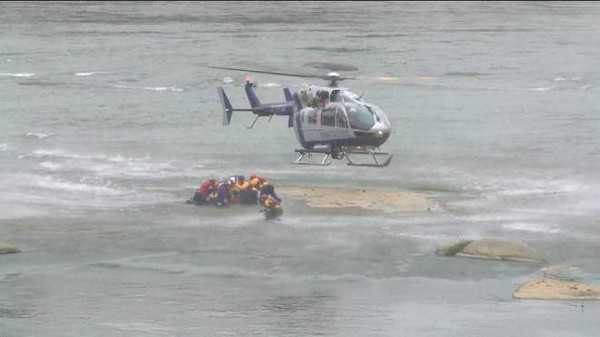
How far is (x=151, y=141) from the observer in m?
66.4

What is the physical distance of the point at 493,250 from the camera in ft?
149

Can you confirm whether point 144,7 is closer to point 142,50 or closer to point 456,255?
point 142,50

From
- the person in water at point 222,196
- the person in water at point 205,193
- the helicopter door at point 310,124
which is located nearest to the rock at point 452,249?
the helicopter door at point 310,124

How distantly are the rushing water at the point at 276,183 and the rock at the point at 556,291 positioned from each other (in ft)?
1.74

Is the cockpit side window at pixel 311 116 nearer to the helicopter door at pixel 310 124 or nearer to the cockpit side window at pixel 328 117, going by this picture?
the helicopter door at pixel 310 124

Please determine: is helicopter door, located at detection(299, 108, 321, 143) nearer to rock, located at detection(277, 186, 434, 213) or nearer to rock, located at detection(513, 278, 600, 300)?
rock, located at detection(277, 186, 434, 213)

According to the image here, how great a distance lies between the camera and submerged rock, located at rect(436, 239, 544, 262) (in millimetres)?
45281

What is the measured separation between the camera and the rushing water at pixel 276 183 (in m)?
41.2

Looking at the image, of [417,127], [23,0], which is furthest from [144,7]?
[417,127]

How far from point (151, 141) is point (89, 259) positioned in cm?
2077

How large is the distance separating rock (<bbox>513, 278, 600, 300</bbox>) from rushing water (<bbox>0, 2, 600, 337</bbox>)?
0.53 metres

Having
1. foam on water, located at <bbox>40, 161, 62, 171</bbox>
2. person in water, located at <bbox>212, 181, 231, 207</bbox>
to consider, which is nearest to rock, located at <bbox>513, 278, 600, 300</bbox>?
person in water, located at <bbox>212, 181, 231, 207</bbox>

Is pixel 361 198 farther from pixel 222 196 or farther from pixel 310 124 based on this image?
pixel 222 196

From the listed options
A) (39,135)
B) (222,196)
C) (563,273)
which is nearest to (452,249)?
(563,273)
